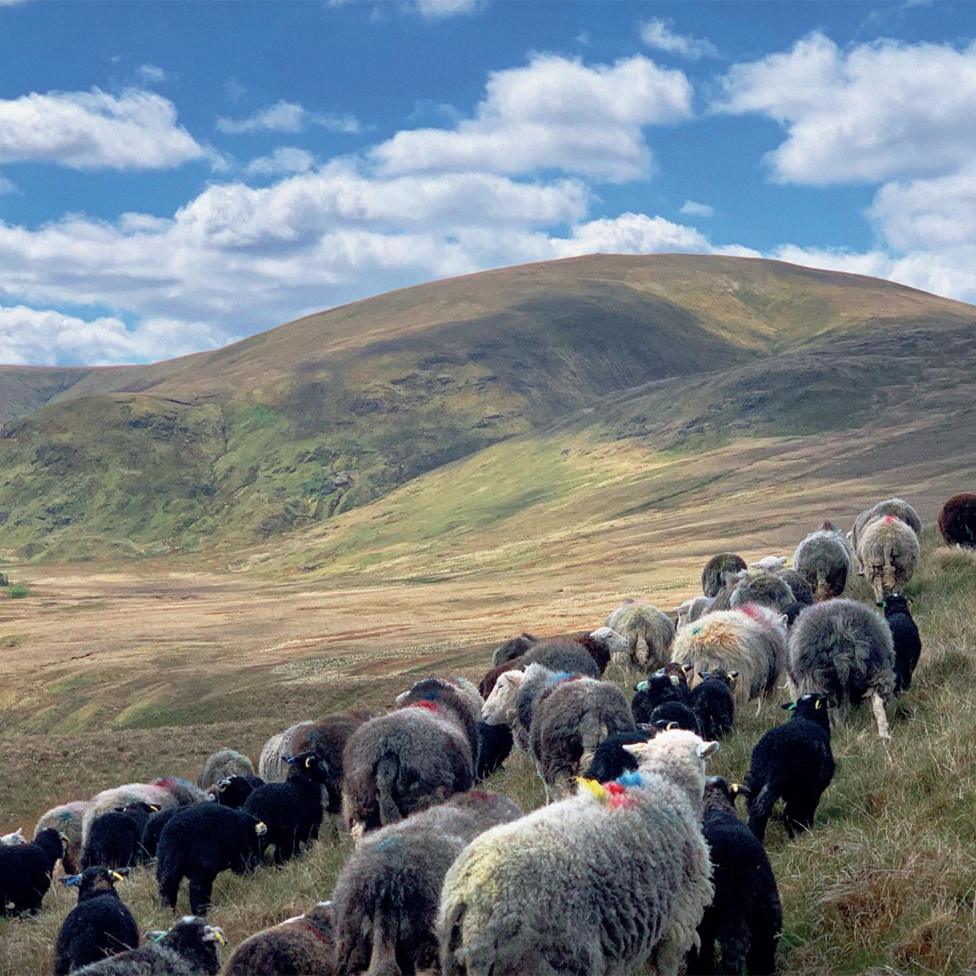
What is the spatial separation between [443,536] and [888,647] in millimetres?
130067

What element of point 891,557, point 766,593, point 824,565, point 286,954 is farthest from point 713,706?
point 824,565

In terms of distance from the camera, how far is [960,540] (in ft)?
73.4

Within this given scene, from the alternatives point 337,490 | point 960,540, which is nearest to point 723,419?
point 337,490

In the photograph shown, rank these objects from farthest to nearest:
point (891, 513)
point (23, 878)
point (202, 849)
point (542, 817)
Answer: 1. point (891, 513)
2. point (23, 878)
3. point (202, 849)
4. point (542, 817)

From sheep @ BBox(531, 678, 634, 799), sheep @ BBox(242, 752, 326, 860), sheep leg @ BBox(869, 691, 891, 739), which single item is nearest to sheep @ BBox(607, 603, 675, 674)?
sheep @ BBox(242, 752, 326, 860)

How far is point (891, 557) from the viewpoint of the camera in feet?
66.6

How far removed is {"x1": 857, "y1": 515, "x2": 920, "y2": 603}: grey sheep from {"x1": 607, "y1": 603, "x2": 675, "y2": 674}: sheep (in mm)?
4138

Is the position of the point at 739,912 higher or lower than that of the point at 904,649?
lower

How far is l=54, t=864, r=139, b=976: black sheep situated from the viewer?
879 cm

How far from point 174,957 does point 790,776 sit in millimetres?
4980

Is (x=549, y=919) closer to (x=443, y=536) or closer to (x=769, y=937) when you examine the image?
(x=769, y=937)

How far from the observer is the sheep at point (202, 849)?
11125 mm

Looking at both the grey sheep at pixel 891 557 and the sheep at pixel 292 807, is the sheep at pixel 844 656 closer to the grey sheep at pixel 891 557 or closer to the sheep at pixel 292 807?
the sheep at pixel 292 807

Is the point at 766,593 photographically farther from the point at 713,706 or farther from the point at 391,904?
the point at 391,904
